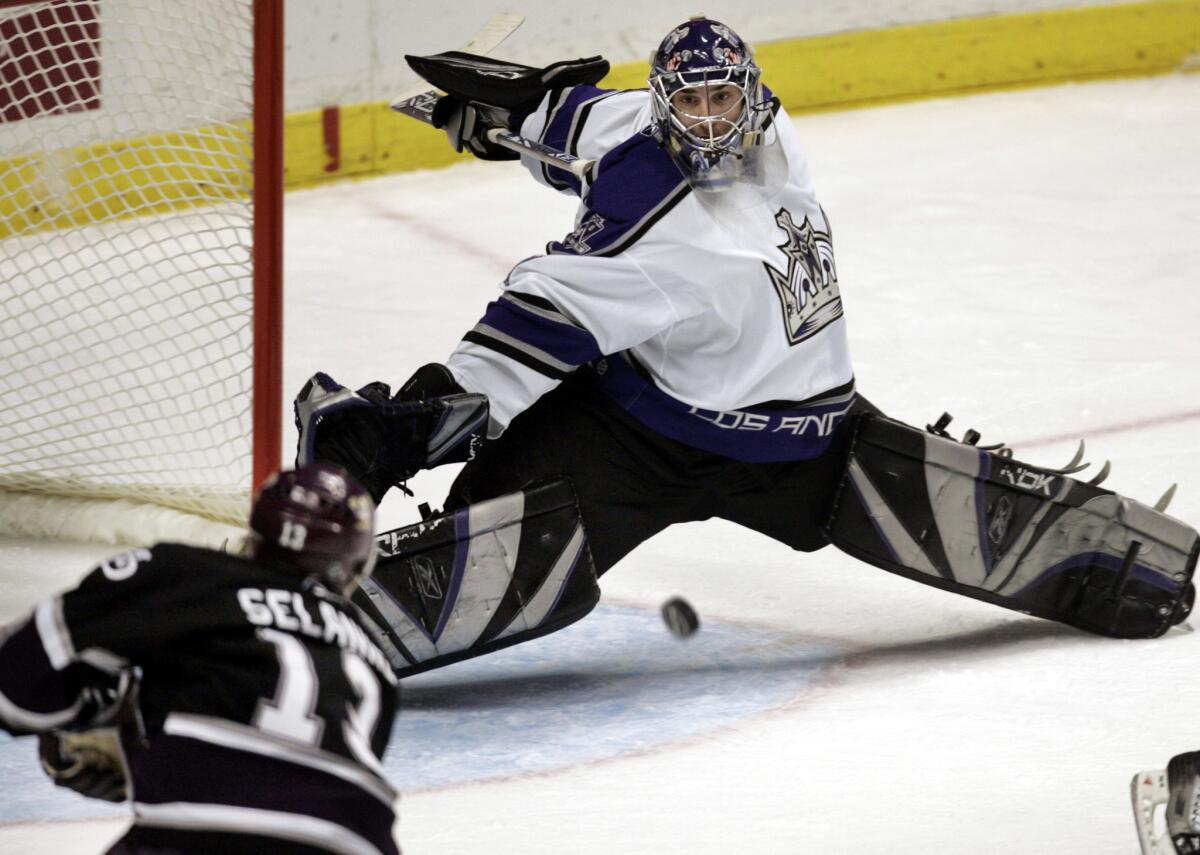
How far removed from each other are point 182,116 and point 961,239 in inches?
92.4

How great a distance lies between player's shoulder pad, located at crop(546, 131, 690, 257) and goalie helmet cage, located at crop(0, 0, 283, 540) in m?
0.64

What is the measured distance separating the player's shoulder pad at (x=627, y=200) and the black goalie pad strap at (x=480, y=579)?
357 mm

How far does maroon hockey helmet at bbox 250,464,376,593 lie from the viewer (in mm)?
1933

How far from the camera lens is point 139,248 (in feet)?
13.0

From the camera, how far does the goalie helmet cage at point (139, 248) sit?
11.8 ft

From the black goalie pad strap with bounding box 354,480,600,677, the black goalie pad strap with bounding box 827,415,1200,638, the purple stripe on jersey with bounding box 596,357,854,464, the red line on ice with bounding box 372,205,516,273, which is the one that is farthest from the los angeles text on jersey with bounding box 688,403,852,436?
the red line on ice with bounding box 372,205,516,273

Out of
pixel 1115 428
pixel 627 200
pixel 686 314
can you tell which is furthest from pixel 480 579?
pixel 1115 428

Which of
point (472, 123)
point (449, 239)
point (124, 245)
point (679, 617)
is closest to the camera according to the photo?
point (679, 617)

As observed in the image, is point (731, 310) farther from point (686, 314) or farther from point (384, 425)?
point (384, 425)

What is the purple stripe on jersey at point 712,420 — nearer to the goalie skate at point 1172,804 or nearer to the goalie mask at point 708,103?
the goalie mask at point 708,103

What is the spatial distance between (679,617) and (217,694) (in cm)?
117

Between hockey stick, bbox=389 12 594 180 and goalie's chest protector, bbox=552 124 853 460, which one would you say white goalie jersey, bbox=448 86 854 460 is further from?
hockey stick, bbox=389 12 594 180

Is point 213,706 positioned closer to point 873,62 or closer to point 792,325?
point 792,325

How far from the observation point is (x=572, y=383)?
10.6ft
